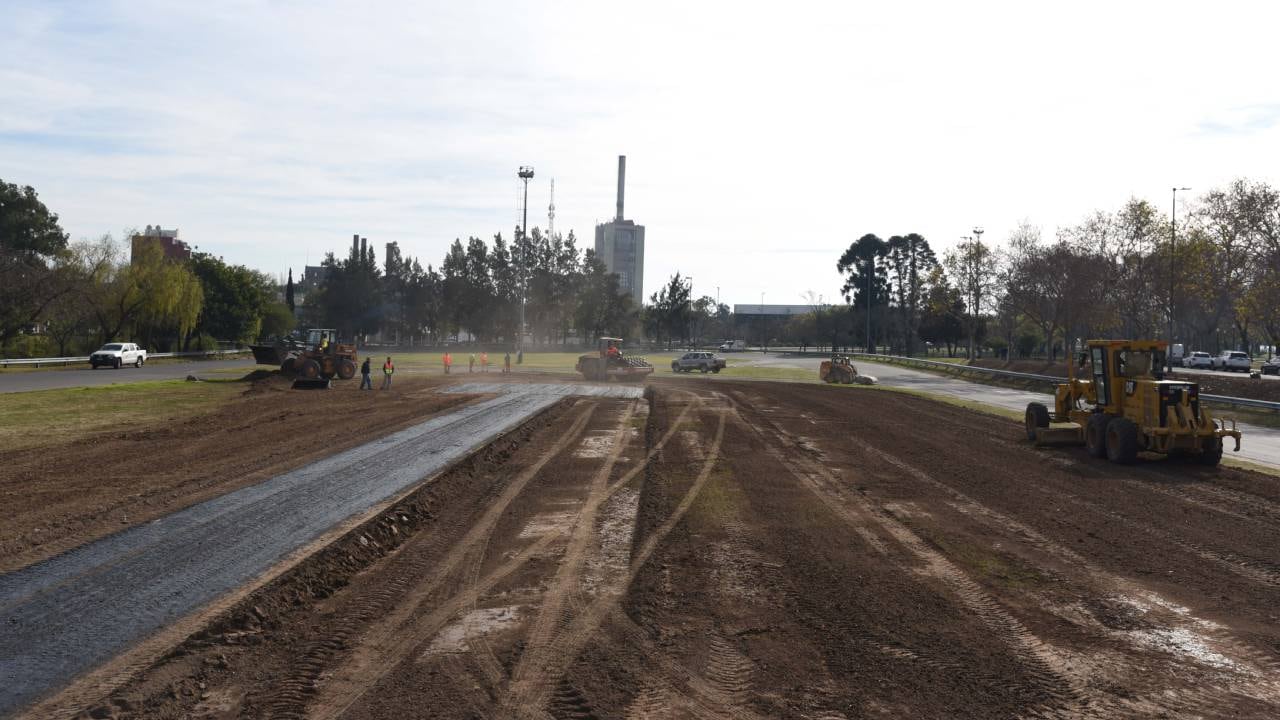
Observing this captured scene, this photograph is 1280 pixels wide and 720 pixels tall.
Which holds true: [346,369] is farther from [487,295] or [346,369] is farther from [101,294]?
[487,295]

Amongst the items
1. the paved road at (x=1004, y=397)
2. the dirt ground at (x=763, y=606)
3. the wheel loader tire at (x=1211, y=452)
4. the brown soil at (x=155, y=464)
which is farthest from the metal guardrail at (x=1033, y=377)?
the brown soil at (x=155, y=464)

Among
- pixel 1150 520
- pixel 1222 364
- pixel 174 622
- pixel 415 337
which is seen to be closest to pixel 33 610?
pixel 174 622

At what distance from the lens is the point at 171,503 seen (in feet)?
42.5

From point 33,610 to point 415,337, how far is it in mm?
133137

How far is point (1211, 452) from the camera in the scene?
18047 mm

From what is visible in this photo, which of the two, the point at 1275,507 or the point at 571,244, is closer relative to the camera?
the point at 1275,507

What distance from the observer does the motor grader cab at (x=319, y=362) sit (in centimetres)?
3816

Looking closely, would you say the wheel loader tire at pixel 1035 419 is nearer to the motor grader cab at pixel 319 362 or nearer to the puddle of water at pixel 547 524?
the puddle of water at pixel 547 524

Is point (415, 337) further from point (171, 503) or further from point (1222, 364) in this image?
point (171, 503)

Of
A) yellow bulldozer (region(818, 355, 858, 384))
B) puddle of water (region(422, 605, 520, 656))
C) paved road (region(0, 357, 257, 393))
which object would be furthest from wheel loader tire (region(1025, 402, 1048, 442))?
paved road (region(0, 357, 257, 393))

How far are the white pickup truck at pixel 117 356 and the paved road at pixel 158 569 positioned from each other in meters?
42.9

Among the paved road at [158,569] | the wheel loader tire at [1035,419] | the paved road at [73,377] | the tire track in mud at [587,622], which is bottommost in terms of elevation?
the paved road at [158,569]

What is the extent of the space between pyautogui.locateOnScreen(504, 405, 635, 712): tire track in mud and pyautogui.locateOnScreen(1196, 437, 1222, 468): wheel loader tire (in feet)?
41.3

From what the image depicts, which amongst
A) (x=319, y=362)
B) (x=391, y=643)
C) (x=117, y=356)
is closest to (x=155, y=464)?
(x=391, y=643)
